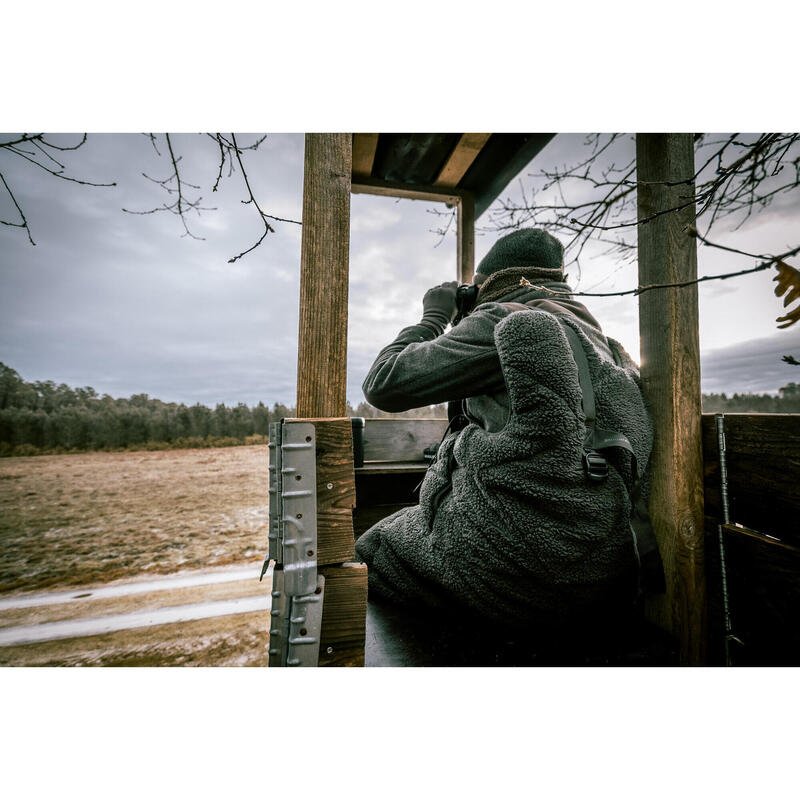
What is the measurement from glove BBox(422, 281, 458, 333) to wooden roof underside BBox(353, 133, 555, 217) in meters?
1.13

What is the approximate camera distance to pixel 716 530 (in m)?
0.99

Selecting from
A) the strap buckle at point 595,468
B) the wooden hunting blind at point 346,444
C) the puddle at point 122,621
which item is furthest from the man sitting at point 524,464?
the puddle at point 122,621

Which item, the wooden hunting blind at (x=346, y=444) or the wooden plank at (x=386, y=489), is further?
the wooden plank at (x=386, y=489)

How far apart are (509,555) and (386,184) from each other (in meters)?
2.41

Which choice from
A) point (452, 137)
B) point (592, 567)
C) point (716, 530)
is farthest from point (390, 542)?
point (452, 137)

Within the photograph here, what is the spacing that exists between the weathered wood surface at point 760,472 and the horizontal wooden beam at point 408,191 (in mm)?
2150

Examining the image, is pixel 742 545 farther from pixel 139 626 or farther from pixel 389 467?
pixel 139 626

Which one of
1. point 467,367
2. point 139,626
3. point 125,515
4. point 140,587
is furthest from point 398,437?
point 125,515

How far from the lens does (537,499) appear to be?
2.84 feet

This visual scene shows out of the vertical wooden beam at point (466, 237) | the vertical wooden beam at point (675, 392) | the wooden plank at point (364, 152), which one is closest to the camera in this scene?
the vertical wooden beam at point (675, 392)

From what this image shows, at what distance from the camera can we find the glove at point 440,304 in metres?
1.46

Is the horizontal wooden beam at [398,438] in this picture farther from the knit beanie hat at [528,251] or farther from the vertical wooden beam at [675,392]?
the vertical wooden beam at [675,392]

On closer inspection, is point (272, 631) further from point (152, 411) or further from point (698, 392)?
point (152, 411)

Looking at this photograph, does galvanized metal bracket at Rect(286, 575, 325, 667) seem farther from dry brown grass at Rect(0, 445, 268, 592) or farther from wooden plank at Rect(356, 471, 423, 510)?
dry brown grass at Rect(0, 445, 268, 592)
